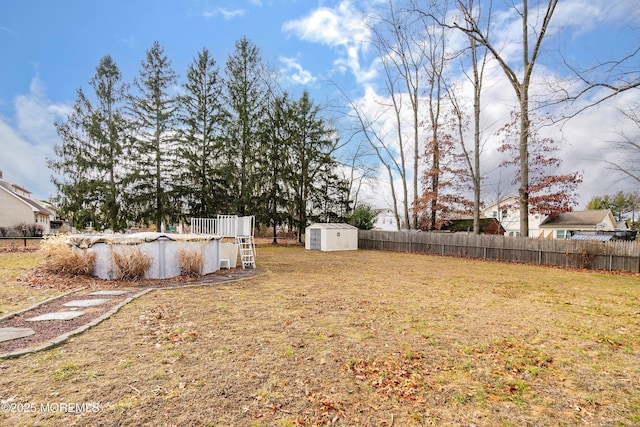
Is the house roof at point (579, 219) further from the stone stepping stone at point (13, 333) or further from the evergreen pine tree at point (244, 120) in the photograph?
the stone stepping stone at point (13, 333)

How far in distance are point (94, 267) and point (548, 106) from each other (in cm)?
1094

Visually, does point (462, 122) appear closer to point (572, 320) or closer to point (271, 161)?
point (271, 161)

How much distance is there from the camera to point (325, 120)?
78.4ft

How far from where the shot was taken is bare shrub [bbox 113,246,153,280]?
7242 mm

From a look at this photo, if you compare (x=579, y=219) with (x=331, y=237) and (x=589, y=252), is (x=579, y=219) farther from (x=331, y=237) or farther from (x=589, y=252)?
(x=331, y=237)

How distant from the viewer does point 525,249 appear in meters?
14.0

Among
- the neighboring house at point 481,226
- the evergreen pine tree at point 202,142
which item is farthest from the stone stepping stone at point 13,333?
the neighboring house at point 481,226

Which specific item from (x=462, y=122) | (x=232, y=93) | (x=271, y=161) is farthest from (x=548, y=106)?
(x=232, y=93)

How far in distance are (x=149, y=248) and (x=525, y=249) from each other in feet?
50.1

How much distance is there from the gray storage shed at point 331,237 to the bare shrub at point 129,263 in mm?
12752

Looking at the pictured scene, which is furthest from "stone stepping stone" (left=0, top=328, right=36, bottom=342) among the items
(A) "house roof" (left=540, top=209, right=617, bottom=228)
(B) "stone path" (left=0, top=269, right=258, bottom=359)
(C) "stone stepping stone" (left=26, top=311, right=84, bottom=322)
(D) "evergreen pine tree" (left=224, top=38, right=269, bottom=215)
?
(A) "house roof" (left=540, top=209, right=617, bottom=228)

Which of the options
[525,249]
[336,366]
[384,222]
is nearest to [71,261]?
[336,366]

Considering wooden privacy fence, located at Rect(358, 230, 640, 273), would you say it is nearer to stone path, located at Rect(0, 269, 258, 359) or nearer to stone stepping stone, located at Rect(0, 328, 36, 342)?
stone path, located at Rect(0, 269, 258, 359)

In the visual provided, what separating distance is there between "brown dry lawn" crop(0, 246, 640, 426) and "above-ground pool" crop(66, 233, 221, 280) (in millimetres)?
2341
